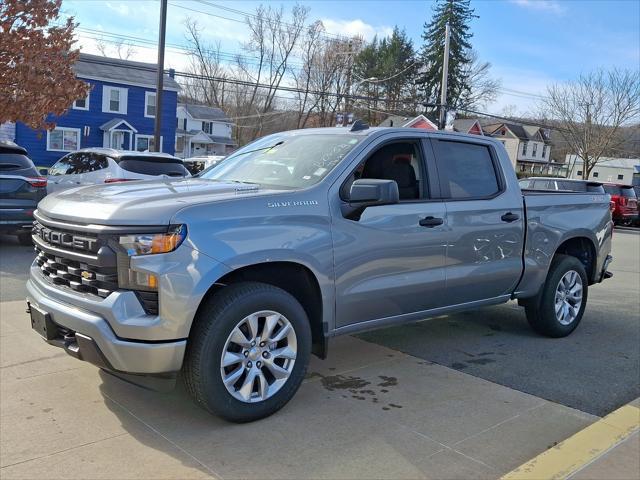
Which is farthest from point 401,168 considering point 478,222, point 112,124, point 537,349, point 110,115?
point 110,115

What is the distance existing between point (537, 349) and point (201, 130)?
179 feet

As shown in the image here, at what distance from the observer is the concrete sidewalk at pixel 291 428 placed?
3.33 metres

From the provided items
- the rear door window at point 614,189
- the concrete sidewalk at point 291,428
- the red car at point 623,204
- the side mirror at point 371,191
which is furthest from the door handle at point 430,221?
the rear door window at point 614,189

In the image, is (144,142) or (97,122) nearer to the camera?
(97,122)

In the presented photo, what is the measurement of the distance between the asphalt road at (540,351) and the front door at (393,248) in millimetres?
836

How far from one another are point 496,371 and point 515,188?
66.7 inches

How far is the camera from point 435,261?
481cm

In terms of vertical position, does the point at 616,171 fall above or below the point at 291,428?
above

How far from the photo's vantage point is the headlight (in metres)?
3.38

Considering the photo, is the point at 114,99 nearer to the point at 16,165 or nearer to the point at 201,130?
the point at 201,130

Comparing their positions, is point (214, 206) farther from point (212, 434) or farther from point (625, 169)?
point (625, 169)

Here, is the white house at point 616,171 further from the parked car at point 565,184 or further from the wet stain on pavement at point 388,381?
the wet stain on pavement at point 388,381

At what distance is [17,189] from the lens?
396 inches

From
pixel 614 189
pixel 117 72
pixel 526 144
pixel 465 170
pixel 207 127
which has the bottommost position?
pixel 465 170
